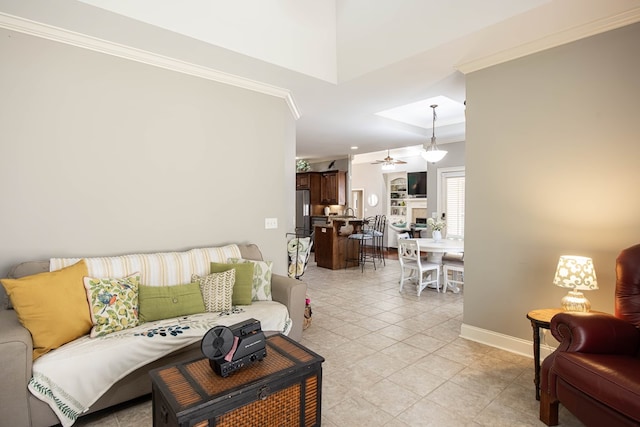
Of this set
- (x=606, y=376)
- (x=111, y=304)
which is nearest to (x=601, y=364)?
(x=606, y=376)

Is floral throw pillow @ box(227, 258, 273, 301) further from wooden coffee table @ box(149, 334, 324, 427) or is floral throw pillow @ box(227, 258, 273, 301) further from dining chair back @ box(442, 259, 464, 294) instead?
dining chair back @ box(442, 259, 464, 294)

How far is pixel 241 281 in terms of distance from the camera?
288 cm

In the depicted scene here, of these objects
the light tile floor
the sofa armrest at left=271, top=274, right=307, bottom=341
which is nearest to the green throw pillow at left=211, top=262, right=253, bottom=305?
the sofa armrest at left=271, top=274, right=307, bottom=341

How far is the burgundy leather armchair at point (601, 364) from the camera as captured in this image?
1.60 metres

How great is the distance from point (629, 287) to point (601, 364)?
666mm

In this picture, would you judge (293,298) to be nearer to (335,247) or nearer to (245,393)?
(245,393)

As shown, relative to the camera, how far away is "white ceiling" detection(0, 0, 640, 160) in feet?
7.82

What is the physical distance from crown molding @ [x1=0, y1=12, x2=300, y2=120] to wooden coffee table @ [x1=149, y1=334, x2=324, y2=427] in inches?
105

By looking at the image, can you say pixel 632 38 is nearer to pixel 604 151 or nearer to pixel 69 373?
pixel 604 151

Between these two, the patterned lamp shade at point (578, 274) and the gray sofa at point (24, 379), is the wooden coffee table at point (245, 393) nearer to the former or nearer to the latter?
the gray sofa at point (24, 379)

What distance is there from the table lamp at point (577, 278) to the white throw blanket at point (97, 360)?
250 centimetres

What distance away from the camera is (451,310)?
14.0ft

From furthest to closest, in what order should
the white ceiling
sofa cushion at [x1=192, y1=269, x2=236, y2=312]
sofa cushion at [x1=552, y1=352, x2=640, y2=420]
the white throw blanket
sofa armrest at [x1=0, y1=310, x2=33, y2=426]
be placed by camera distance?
sofa cushion at [x1=192, y1=269, x2=236, y2=312]
the white ceiling
the white throw blanket
sofa armrest at [x1=0, y1=310, x2=33, y2=426]
sofa cushion at [x1=552, y1=352, x2=640, y2=420]

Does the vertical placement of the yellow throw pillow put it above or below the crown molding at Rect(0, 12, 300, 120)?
below
